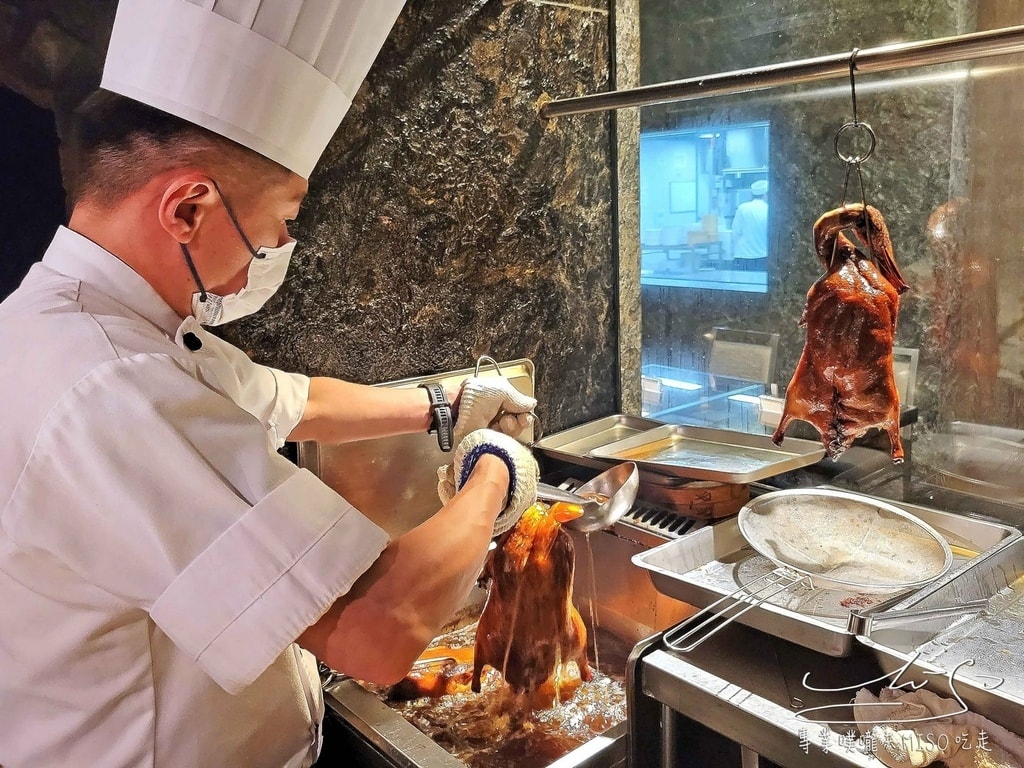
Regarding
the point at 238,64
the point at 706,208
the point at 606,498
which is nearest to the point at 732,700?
the point at 606,498

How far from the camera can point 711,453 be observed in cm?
225

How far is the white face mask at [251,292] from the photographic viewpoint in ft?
4.33

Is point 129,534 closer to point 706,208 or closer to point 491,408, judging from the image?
point 491,408

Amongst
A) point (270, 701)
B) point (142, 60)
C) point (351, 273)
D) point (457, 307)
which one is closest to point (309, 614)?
point (270, 701)

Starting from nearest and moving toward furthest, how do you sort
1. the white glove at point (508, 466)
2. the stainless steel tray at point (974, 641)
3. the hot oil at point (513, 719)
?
the stainless steel tray at point (974, 641), the white glove at point (508, 466), the hot oil at point (513, 719)

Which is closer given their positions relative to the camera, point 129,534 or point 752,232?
point 129,534

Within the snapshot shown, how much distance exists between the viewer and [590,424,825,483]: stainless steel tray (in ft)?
6.52

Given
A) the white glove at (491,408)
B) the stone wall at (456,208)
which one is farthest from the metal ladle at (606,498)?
the stone wall at (456,208)

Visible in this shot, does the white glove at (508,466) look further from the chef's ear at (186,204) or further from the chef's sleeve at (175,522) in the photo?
the chef's ear at (186,204)

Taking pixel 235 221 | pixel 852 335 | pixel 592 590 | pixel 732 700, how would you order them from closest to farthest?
pixel 235 221, pixel 732 700, pixel 852 335, pixel 592 590

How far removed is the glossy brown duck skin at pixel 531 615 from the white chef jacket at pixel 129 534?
0.74m

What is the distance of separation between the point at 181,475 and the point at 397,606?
349 millimetres

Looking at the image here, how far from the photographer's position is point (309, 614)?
1035 mm

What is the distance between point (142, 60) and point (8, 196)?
0.55m
